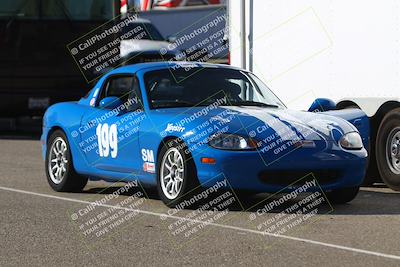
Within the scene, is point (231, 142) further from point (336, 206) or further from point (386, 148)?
point (386, 148)

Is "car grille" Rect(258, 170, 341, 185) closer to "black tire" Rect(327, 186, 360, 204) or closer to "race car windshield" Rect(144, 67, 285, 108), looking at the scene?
"black tire" Rect(327, 186, 360, 204)

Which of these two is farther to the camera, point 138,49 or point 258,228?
point 138,49

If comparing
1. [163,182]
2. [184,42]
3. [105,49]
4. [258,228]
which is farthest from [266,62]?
[184,42]

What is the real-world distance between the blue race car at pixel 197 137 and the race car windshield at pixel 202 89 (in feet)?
0.03

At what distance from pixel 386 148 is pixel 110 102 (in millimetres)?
3031

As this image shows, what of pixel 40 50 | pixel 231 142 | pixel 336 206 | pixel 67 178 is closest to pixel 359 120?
pixel 336 206

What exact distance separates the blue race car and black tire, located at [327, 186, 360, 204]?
1 cm

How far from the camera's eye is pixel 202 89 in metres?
9.49

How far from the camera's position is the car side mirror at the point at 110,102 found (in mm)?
9523

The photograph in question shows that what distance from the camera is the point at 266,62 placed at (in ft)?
38.9

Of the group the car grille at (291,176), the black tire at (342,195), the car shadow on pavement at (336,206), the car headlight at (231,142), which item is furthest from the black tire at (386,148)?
the car headlight at (231,142)

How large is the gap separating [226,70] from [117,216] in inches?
90.5

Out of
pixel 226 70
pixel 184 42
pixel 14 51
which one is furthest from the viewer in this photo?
pixel 184 42

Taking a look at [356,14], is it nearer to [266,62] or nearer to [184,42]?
[266,62]
